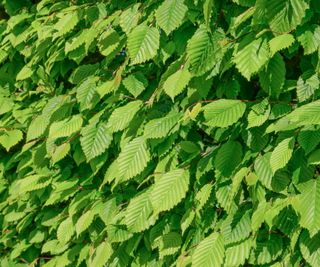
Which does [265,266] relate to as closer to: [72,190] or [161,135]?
[161,135]

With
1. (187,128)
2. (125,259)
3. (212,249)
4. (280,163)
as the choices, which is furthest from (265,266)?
(125,259)

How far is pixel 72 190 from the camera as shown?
2.86 meters

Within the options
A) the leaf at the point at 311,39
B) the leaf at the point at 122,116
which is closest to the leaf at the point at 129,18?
the leaf at the point at 122,116

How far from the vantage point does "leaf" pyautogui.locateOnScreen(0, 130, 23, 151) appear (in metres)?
3.13

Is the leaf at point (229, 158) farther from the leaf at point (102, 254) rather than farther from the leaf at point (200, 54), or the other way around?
the leaf at point (102, 254)

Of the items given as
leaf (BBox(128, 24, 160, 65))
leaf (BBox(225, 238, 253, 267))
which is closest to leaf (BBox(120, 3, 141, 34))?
leaf (BBox(128, 24, 160, 65))

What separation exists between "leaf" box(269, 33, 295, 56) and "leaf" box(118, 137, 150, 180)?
0.75 meters

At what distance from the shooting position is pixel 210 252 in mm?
2002

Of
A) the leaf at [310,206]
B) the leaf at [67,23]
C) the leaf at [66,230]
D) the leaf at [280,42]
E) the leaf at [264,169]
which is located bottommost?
the leaf at [66,230]

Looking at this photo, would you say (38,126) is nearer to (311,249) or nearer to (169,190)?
(169,190)

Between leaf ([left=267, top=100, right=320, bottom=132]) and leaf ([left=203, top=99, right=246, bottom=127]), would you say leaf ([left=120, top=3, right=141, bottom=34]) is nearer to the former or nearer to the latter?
leaf ([left=203, top=99, right=246, bottom=127])

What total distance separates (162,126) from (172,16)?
46 centimetres

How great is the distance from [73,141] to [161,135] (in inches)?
29.2

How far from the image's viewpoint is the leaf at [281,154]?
1754 millimetres
